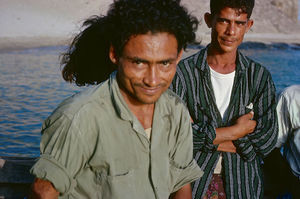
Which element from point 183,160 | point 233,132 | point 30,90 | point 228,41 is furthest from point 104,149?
point 30,90

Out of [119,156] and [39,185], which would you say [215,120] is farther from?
[39,185]

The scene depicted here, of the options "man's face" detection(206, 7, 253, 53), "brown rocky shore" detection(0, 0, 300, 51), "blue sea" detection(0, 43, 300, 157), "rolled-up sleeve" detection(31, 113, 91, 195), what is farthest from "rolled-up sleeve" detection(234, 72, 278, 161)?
"brown rocky shore" detection(0, 0, 300, 51)

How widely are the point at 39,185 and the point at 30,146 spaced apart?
6.12 metres

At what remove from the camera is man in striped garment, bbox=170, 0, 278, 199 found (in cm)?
265

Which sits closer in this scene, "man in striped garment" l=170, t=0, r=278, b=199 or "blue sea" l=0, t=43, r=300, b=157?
"man in striped garment" l=170, t=0, r=278, b=199

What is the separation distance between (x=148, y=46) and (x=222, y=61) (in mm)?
1110

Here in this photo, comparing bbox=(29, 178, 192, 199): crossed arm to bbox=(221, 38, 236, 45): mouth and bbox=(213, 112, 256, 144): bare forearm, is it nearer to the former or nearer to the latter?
bbox=(213, 112, 256, 144): bare forearm

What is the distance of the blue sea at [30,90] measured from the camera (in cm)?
784

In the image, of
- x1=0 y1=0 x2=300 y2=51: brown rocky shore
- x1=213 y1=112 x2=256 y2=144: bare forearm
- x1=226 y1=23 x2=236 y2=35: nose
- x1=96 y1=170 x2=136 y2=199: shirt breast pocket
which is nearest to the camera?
x1=96 y1=170 x2=136 y2=199: shirt breast pocket

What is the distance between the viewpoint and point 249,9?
282cm

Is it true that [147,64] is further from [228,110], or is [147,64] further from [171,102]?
[228,110]

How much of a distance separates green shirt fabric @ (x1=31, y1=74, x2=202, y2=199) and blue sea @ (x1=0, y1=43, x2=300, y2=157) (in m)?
5.46

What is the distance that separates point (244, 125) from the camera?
8.68 ft

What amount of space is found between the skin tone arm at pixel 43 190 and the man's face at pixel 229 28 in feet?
5.16
